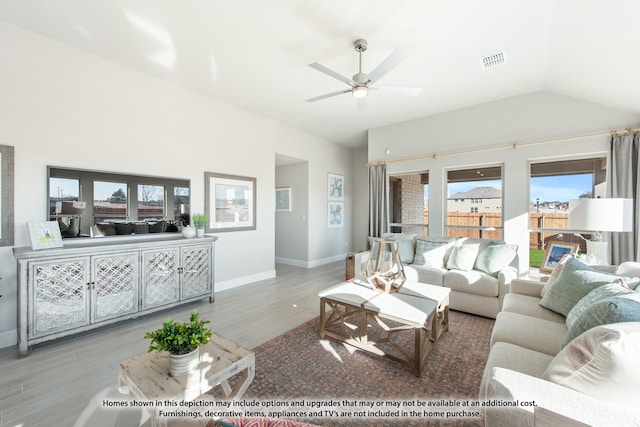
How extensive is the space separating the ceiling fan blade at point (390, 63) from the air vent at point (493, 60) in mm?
1376

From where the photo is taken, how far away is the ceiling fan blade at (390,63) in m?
2.12

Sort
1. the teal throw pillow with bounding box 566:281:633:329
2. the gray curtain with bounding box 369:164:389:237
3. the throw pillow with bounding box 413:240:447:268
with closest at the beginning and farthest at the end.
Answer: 1. the teal throw pillow with bounding box 566:281:633:329
2. the throw pillow with bounding box 413:240:447:268
3. the gray curtain with bounding box 369:164:389:237

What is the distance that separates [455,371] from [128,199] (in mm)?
3794

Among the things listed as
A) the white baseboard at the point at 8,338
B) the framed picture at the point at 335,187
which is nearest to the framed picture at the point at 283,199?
the framed picture at the point at 335,187

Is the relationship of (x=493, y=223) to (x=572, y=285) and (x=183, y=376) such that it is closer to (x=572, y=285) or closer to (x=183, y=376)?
(x=572, y=285)

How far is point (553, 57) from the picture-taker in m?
2.82

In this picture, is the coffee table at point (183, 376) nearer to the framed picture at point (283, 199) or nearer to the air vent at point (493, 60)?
the air vent at point (493, 60)

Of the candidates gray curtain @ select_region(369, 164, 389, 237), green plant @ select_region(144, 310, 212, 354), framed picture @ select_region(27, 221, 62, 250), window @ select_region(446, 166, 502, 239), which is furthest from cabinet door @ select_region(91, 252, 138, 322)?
window @ select_region(446, 166, 502, 239)

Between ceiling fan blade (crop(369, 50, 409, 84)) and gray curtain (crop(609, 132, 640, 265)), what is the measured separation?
317cm

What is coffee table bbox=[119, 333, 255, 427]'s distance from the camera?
3.92ft

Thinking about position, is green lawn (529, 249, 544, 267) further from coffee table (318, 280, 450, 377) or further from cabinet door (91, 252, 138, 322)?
cabinet door (91, 252, 138, 322)

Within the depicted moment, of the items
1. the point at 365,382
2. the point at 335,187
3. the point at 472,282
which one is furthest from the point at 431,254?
the point at 335,187

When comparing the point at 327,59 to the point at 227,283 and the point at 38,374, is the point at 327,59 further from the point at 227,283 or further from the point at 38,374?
the point at 38,374

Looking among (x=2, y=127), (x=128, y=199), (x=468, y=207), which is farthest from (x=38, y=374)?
(x=468, y=207)
